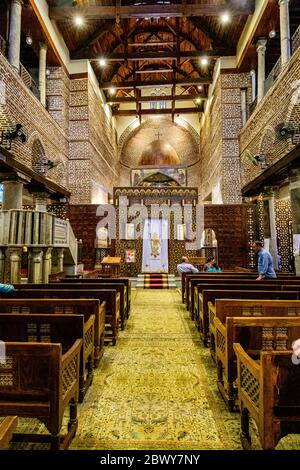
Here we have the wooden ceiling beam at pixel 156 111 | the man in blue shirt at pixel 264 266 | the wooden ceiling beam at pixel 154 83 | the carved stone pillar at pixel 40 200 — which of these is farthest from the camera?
the wooden ceiling beam at pixel 156 111

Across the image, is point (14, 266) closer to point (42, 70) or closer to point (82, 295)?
point (82, 295)

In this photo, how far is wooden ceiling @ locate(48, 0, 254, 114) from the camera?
12.0 metres

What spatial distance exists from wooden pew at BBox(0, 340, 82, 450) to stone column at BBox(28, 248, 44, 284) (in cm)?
543

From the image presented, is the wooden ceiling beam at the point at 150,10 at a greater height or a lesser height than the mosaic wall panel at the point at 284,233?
greater

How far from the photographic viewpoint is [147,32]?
55.2ft

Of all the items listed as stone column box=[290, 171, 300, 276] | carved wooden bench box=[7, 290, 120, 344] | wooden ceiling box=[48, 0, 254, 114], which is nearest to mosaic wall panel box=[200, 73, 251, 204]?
wooden ceiling box=[48, 0, 254, 114]

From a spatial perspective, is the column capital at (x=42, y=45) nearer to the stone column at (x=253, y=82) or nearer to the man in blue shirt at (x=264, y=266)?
the stone column at (x=253, y=82)

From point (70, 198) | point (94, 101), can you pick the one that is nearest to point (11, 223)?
point (70, 198)

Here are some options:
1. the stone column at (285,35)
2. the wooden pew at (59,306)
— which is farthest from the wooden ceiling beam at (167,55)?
the wooden pew at (59,306)

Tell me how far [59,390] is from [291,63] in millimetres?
9989

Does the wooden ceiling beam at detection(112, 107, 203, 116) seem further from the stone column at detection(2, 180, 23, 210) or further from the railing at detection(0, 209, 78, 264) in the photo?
the railing at detection(0, 209, 78, 264)

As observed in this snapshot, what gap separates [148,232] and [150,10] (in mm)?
9196

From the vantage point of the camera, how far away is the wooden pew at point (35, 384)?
1774mm

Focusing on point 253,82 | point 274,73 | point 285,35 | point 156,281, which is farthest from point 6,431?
point 253,82
